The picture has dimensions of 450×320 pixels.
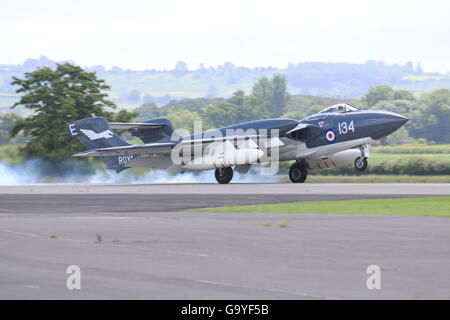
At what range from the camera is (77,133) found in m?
38.5

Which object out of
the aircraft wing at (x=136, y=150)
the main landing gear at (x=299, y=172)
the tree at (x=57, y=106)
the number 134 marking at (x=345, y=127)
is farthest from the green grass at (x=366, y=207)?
the tree at (x=57, y=106)

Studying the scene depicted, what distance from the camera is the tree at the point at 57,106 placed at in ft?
157

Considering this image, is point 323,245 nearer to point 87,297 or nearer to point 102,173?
point 87,297

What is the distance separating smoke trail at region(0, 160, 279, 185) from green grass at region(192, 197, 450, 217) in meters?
18.3

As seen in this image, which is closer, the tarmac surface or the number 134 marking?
the tarmac surface

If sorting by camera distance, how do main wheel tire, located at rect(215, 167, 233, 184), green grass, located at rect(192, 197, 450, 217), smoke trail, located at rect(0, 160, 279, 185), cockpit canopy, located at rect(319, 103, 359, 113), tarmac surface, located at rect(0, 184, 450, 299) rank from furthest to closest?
smoke trail, located at rect(0, 160, 279, 185) < main wheel tire, located at rect(215, 167, 233, 184) < cockpit canopy, located at rect(319, 103, 359, 113) < green grass, located at rect(192, 197, 450, 217) < tarmac surface, located at rect(0, 184, 450, 299)

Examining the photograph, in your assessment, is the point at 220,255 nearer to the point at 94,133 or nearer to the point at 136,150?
the point at 136,150

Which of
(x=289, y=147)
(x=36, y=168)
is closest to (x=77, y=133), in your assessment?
(x=36, y=168)

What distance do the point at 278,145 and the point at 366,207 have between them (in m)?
14.8

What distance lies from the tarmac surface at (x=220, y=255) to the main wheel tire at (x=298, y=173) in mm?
17751

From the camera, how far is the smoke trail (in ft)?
137

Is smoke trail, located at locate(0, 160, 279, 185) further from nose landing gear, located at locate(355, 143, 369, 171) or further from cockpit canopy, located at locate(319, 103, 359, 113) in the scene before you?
nose landing gear, located at locate(355, 143, 369, 171)

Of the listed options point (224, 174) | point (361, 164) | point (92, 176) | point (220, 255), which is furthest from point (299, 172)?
point (220, 255)

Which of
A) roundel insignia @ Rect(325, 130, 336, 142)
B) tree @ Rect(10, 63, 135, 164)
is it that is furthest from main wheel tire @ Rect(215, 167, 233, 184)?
tree @ Rect(10, 63, 135, 164)
